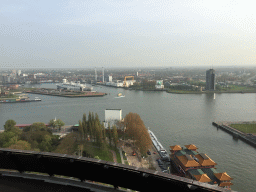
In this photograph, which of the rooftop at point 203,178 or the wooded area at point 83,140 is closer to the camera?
the rooftop at point 203,178

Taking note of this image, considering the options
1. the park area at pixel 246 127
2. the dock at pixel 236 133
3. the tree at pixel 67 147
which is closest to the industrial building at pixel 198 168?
the tree at pixel 67 147

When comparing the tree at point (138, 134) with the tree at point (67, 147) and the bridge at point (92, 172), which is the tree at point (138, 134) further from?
the bridge at point (92, 172)

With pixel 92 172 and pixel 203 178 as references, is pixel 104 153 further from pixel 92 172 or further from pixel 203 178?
pixel 92 172

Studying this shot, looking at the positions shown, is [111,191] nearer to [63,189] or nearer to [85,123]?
[63,189]

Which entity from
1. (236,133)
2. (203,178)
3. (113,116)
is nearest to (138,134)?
(203,178)

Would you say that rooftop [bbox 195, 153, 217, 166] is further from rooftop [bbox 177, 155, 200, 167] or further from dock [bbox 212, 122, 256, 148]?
dock [bbox 212, 122, 256, 148]

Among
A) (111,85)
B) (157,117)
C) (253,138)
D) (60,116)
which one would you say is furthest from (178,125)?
(111,85)
